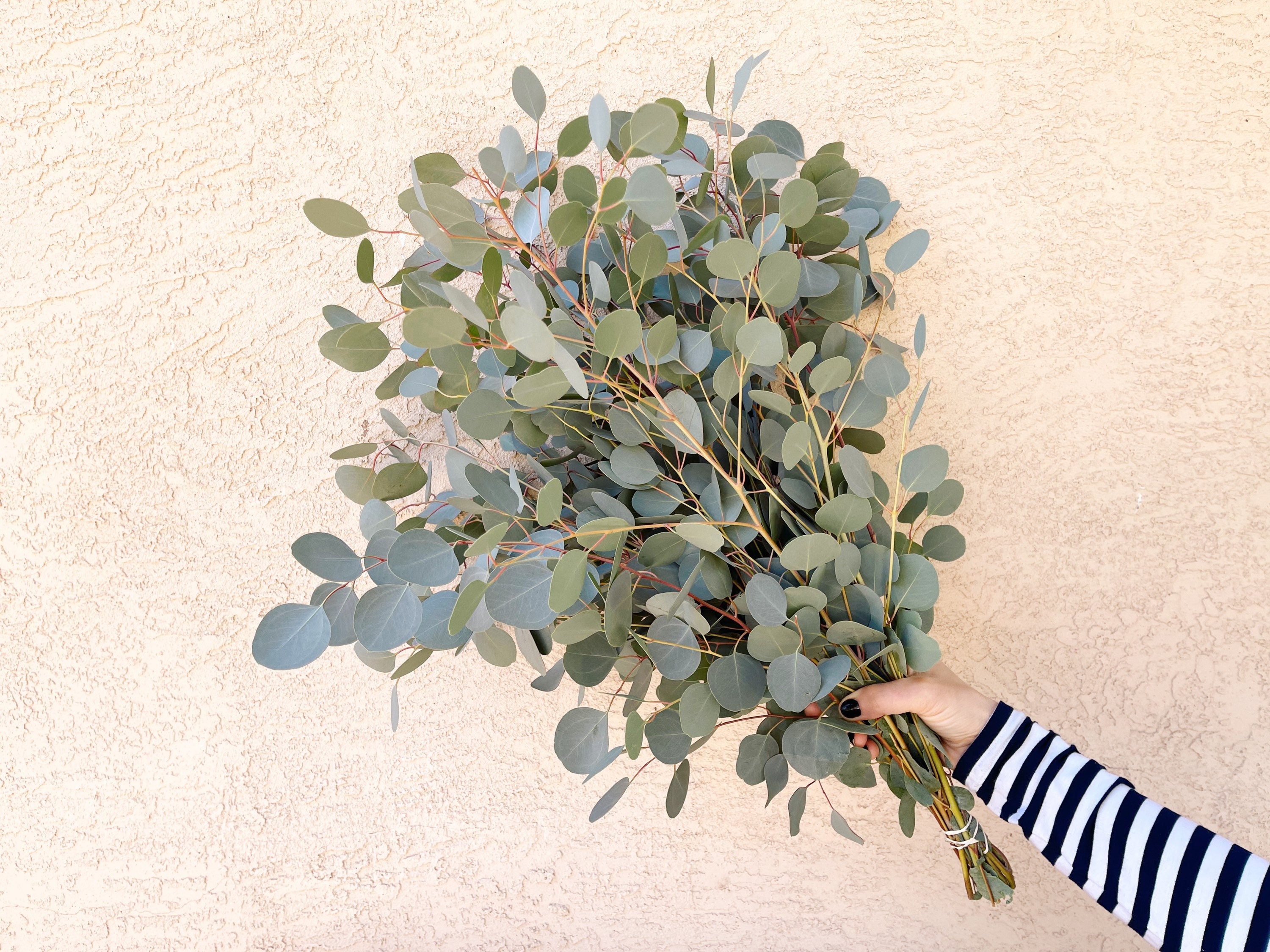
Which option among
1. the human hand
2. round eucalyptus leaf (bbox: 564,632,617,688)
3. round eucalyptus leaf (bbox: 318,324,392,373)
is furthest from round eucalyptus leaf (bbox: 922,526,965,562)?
round eucalyptus leaf (bbox: 318,324,392,373)

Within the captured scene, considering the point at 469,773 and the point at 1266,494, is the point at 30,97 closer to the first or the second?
the point at 469,773

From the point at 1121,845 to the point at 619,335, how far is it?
2.16 ft

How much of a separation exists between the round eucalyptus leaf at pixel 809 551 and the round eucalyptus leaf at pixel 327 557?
359mm

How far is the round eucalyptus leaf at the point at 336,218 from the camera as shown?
1.79 ft

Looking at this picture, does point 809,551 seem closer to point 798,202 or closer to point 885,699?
point 885,699

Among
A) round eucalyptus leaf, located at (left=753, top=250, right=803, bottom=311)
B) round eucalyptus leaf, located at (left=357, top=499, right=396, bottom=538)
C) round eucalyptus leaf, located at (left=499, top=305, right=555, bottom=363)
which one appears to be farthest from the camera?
round eucalyptus leaf, located at (left=357, top=499, right=396, bottom=538)

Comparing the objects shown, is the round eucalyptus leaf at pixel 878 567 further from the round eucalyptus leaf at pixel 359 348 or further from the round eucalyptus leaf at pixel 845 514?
the round eucalyptus leaf at pixel 359 348

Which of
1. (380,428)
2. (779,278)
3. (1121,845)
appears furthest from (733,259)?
(1121,845)

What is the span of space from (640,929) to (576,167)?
0.93m

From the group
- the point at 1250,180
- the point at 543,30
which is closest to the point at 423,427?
the point at 543,30

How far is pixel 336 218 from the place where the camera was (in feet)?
1.84

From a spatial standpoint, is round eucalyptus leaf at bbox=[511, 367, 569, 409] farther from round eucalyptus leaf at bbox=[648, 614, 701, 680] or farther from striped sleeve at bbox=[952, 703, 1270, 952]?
striped sleeve at bbox=[952, 703, 1270, 952]

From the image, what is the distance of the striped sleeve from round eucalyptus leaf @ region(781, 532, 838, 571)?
0.30 metres

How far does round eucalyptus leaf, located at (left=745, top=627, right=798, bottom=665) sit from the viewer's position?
0.60m
